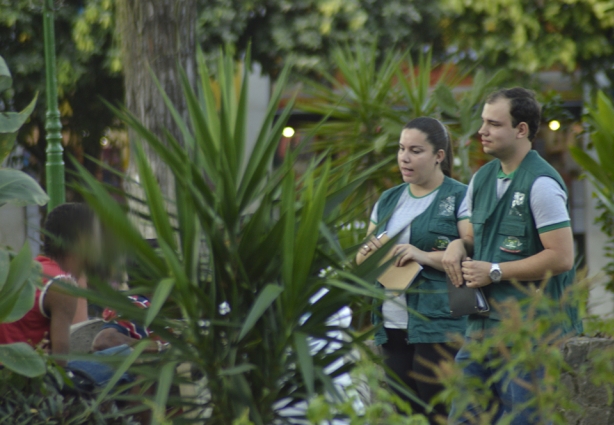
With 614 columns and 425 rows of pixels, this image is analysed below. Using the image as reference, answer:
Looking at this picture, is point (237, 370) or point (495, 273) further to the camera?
point (495, 273)

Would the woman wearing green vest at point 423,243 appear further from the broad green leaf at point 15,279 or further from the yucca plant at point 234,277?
the broad green leaf at point 15,279

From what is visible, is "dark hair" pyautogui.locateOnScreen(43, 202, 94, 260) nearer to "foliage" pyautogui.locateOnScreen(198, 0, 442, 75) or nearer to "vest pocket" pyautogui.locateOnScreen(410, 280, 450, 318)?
"vest pocket" pyautogui.locateOnScreen(410, 280, 450, 318)

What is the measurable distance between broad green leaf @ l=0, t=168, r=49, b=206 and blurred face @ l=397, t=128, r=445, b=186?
1615 millimetres

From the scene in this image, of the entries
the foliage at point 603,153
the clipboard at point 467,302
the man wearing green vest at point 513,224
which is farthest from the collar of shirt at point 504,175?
the foliage at point 603,153

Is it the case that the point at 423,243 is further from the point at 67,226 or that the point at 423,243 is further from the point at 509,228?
the point at 67,226

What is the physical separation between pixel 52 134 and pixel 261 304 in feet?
17.9

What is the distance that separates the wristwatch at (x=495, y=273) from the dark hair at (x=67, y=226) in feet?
5.02

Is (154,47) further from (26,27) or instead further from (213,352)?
(26,27)

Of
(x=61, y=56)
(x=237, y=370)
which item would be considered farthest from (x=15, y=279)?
(x=61, y=56)

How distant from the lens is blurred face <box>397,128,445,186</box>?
4.01 meters

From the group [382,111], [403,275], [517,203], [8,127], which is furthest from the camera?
[382,111]

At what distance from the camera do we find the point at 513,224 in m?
3.48

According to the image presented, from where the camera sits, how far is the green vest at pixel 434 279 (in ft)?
12.7

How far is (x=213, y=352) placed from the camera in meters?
2.93
